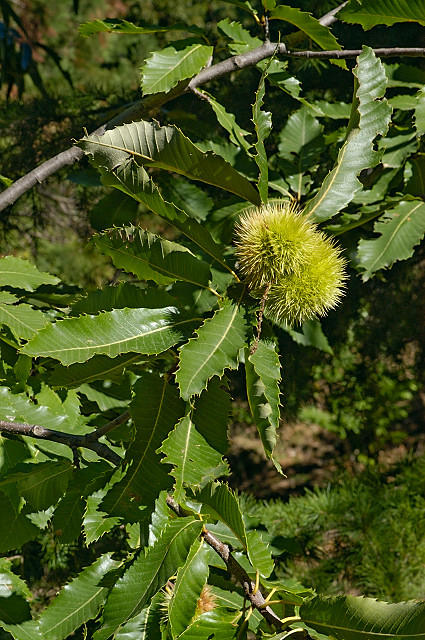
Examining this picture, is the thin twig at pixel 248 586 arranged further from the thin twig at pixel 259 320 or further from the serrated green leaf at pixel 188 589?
the thin twig at pixel 259 320

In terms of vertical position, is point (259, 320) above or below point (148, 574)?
above

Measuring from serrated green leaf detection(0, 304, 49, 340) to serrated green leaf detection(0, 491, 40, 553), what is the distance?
315 mm

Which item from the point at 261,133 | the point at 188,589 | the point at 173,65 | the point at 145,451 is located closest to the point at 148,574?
the point at 188,589

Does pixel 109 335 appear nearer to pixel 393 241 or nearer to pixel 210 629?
pixel 210 629

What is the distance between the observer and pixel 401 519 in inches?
84.5

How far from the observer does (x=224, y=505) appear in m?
0.98

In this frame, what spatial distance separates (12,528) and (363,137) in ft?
3.16

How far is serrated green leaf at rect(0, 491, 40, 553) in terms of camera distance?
1.16 meters

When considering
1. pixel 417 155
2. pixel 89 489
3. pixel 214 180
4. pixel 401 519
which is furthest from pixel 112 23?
pixel 401 519

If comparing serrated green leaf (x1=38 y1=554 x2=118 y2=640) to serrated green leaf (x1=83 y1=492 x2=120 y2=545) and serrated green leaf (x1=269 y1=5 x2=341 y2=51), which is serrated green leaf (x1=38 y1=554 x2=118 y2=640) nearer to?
serrated green leaf (x1=83 y1=492 x2=120 y2=545)

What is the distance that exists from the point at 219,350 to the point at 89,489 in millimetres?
360

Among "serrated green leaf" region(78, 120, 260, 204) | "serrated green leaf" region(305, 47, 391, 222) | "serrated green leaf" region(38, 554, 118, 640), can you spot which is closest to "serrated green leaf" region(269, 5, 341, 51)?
"serrated green leaf" region(305, 47, 391, 222)

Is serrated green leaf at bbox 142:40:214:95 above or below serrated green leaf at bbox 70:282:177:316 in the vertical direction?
above

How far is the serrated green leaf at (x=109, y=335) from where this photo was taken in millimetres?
879
